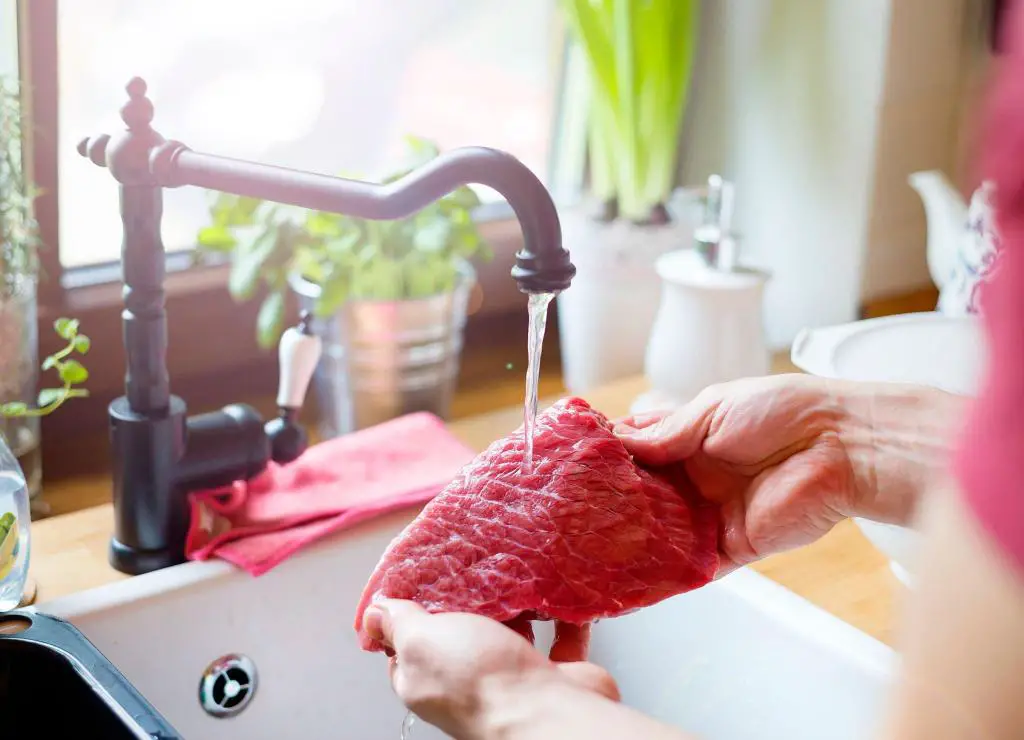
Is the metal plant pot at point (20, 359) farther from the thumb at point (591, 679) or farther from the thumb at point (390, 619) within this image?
the thumb at point (591, 679)

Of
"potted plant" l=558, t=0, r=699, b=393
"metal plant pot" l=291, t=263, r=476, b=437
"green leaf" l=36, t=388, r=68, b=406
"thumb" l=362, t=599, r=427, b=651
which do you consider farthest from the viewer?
"potted plant" l=558, t=0, r=699, b=393

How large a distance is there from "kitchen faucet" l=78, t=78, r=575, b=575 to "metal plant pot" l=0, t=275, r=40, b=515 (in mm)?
179

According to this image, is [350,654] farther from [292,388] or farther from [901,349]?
[901,349]

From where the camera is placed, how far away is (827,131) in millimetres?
1641

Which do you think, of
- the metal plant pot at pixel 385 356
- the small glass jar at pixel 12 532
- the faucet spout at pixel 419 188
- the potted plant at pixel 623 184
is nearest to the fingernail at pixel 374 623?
the faucet spout at pixel 419 188

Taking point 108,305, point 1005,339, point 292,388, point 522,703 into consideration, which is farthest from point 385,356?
point 1005,339

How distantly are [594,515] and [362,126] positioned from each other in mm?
884

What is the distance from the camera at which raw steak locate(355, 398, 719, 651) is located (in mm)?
828

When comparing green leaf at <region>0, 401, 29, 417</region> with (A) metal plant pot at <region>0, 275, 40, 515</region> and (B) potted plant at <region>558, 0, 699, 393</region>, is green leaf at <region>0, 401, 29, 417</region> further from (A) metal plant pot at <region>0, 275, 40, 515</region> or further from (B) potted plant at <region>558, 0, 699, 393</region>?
(B) potted plant at <region>558, 0, 699, 393</region>

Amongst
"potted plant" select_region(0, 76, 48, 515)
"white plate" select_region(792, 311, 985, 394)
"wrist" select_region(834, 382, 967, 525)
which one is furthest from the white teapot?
"potted plant" select_region(0, 76, 48, 515)

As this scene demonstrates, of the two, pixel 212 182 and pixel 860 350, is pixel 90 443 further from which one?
pixel 860 350

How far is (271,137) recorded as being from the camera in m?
1.53

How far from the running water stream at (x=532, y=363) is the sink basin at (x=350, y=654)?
29 cm

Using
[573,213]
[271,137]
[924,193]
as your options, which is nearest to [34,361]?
[271,137]
